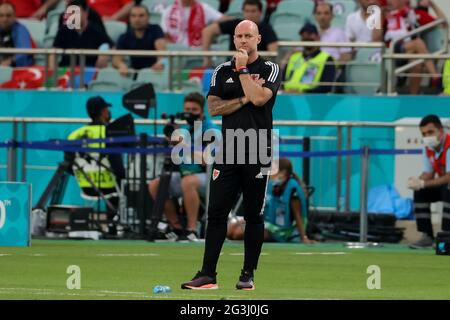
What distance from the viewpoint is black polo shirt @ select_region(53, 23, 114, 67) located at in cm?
2483

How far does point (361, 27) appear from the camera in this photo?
23922 millimetres

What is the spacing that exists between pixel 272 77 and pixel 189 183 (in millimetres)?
7992

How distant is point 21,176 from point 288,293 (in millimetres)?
10587

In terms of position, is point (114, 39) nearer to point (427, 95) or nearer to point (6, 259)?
point (427, 95)

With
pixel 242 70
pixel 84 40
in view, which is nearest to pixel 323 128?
pixel 84 40

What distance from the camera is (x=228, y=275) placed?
14.5 metres

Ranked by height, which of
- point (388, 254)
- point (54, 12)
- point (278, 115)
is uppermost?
point (54, 12)

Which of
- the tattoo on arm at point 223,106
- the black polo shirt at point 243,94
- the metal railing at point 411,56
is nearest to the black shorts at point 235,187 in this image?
the black polo shirt at point 243,94

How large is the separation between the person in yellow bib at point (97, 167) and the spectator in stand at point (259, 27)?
9.49ft

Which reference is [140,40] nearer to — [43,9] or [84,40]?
[84,40]

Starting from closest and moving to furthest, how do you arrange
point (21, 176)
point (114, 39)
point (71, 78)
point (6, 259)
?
1. point (6, 259)
2. point (21, 176)
3. point (71, 78)
4. point (114, 39)

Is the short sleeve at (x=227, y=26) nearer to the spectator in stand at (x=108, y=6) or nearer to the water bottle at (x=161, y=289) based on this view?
the spectator in stand at (x=108, y=6)

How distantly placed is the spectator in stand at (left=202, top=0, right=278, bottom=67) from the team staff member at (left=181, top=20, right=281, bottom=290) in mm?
10981

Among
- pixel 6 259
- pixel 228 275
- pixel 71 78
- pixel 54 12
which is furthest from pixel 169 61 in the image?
pixel 228 275
